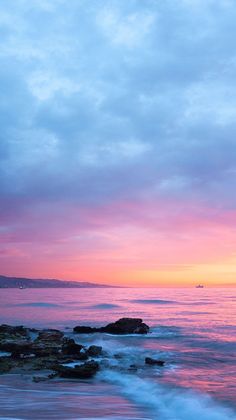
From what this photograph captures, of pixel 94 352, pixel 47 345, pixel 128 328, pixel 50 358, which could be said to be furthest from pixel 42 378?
pixel 128 328

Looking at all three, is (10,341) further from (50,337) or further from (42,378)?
(42,378)

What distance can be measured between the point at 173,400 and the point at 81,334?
2455 cm

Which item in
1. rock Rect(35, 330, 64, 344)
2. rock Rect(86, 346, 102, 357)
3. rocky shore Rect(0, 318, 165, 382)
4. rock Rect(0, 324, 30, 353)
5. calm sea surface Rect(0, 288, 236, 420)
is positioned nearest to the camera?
calm sea surface Rect(0, 288, 236, 420)

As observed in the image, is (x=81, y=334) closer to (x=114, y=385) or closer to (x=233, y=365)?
(x=233, y=365)

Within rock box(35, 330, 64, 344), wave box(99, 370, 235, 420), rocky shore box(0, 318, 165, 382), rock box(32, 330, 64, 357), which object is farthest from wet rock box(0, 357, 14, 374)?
rock box(35, 330, 64, 344)

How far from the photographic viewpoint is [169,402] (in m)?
16.2

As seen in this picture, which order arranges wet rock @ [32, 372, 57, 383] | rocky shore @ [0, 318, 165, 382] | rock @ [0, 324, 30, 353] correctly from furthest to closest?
1. rock @ [0, 324, 30, 353]
2. rocky shore @ [0, 318, 165, 382]
3. wet rock @ [32, 372, 57, 383]

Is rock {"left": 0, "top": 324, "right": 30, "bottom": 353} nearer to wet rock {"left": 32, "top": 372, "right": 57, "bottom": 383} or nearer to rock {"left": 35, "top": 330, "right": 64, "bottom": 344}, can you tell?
rock {"left": 35, "top": 330, "right": 64, "bottom": 344}

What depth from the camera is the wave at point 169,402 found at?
1455 cm

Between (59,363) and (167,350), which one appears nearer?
(59,363)

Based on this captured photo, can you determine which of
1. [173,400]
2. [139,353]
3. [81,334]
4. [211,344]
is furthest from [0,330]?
[173,400]

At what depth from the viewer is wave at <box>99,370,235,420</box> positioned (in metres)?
14.6

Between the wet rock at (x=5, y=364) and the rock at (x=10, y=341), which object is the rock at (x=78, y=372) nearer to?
the wet rock at (x=5, y=364)

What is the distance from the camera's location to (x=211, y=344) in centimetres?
3209
